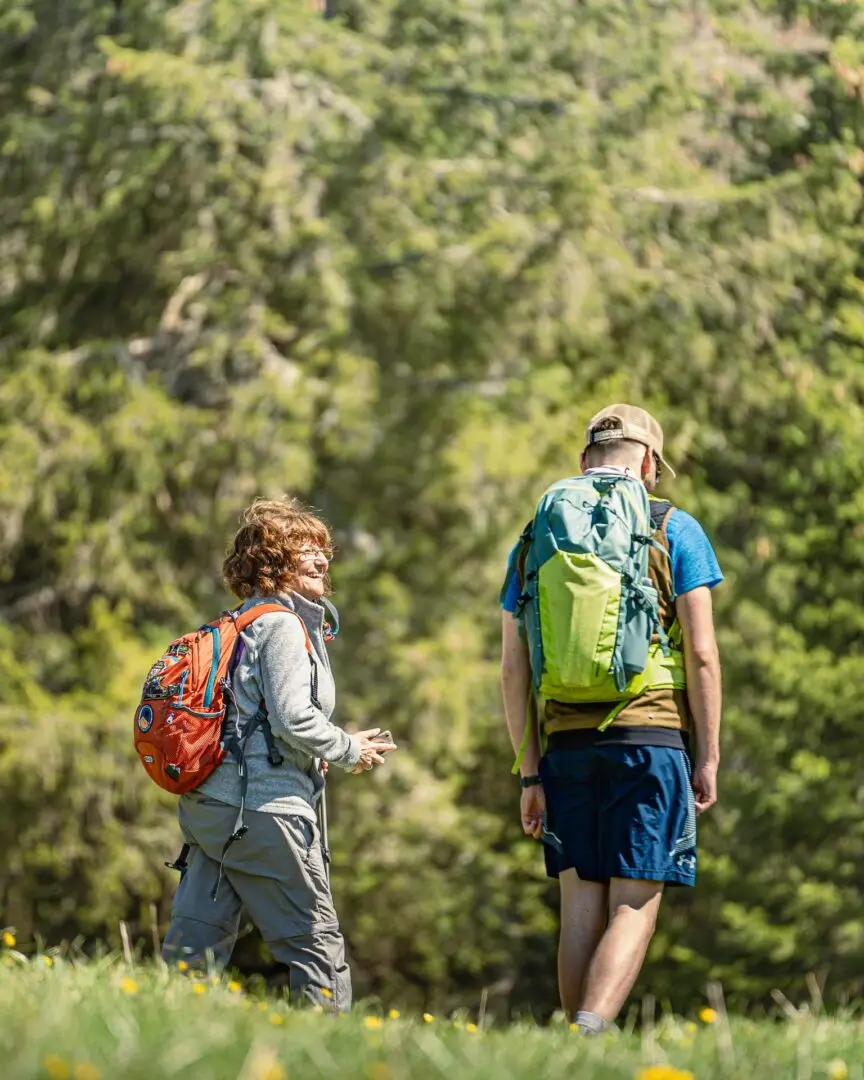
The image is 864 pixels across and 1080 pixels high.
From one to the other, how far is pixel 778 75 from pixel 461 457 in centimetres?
450

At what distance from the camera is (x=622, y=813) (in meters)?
4.25

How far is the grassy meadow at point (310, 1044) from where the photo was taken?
271 centimetres

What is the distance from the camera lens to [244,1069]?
2.69 m

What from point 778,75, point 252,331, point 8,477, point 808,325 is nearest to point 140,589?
point 8,477

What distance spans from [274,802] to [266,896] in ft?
0.80

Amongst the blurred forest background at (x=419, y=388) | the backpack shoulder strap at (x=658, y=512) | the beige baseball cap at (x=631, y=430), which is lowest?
the blurred forest background at (x=419, y=388)

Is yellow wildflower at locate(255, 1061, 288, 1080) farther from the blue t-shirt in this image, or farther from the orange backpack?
the blue t-shirt

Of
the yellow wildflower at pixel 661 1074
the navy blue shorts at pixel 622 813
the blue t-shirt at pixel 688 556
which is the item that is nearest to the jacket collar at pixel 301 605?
the blue t-shirt at pixel 688 556

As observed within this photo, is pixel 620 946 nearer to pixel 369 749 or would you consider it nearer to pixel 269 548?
pixel 369 749

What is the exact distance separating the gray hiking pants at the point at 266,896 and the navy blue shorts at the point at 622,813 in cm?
60

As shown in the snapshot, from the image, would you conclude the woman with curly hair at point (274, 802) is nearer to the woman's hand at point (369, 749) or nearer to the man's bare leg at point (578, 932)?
the woman's hand at point (369, 749)

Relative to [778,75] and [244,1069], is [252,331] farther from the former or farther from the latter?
[244,1069]

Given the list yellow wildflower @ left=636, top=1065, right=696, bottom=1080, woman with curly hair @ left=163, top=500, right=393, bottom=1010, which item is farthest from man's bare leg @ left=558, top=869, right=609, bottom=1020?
yellow wildflower @ left=636, top=1065, right=696, bottom=1080

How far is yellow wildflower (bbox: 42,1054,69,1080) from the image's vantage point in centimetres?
260
